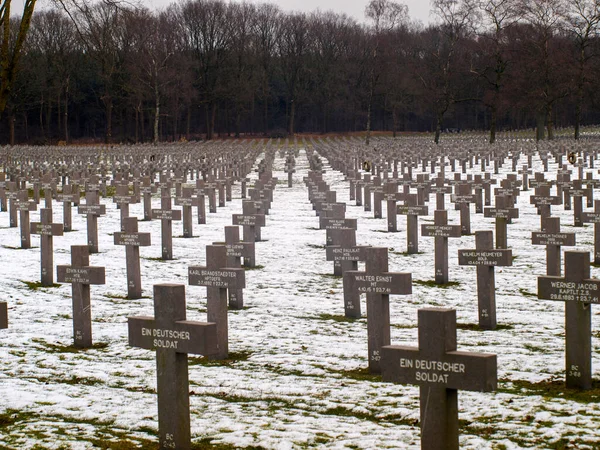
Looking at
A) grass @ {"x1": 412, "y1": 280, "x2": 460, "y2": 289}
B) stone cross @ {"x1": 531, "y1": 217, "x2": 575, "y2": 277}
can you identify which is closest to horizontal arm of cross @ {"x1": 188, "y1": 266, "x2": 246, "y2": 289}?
stone cross @ {"x1": 531, "y1": 217, "x2": 575, "y2": 277}

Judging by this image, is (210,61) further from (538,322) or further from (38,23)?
(538,322)

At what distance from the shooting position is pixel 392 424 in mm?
A: 6762

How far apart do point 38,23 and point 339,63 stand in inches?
1293

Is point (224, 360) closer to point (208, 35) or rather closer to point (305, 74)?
point (208, 35)

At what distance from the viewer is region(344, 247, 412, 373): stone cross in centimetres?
838

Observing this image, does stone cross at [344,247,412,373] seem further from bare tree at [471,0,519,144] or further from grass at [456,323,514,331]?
bare tree at [471,0,519,144]

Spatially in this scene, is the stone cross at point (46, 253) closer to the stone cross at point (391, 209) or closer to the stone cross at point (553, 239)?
the stone cross at point (553, 239)

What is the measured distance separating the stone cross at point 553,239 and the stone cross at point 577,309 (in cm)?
342

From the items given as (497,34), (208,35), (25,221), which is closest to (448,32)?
(497,34)

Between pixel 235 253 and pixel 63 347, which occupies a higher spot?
pixel 235 253

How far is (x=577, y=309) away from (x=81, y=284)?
5033 mm

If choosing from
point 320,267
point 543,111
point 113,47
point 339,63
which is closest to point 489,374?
point 320,267

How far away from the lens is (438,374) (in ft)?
17.5

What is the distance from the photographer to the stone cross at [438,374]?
5.27m
